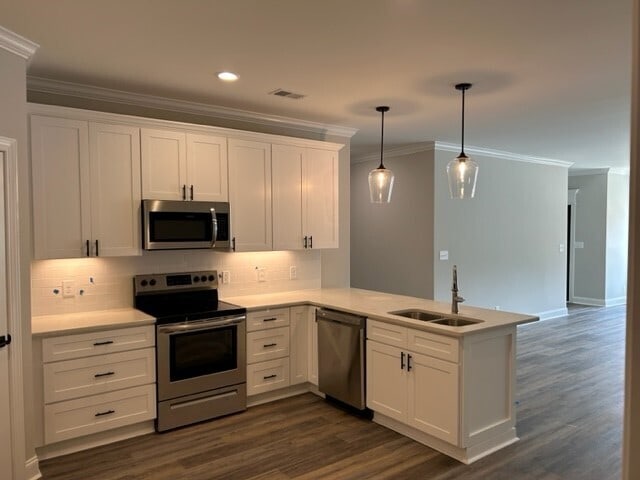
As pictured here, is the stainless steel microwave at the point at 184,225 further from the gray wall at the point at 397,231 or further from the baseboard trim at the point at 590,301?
the baseboard trim at the point at 590,301

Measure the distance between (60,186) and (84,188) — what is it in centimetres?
16

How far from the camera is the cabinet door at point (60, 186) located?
10.5 feet

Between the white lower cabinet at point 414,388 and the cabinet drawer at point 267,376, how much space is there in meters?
0.87

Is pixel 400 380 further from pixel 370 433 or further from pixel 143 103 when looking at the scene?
pixel 143 103

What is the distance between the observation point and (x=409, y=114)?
4.63 m

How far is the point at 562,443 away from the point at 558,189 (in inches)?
225

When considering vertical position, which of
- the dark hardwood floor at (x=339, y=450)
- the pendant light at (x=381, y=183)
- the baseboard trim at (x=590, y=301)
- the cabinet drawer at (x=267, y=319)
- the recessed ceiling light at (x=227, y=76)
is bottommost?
the dark hardwood floor at (x=339, y=450)

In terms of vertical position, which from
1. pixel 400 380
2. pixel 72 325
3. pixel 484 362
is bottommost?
pixel 400 380

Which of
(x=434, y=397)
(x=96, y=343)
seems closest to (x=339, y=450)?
(x=434, y=397)

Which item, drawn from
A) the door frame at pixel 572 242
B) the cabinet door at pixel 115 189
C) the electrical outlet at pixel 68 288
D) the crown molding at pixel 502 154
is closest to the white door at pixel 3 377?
the cabinet door at pixel 115 189

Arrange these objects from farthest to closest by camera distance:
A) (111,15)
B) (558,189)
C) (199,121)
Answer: (558,189) → (199,121) → (111,15)

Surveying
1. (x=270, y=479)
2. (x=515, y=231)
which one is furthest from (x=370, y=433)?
(x=515, y=231)

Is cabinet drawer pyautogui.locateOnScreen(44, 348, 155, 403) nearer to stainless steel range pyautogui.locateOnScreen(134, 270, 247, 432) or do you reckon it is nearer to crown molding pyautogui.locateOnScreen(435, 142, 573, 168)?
stainless steel range pyautogui.locateOnScreen(134, 270, 247, 432)

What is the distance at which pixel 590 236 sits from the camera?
9.28 meters
